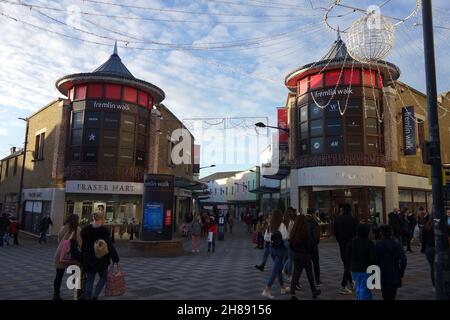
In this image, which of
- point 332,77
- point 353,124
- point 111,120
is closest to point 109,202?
point 111,120

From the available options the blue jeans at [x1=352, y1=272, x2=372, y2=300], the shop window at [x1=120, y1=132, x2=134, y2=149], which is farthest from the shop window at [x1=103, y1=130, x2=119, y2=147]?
the blue jeans at [x1=352, y1=272, x2=372, y2=300]

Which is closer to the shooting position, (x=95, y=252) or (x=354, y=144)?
(x=95, y=252)

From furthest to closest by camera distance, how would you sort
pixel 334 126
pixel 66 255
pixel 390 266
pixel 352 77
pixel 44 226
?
pixel 352 77 < pixel 334 126 < pixel 44 226 < pixel 66 255 < pixel 390 266

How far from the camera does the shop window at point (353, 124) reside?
2078cm

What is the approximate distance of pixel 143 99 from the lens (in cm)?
2378

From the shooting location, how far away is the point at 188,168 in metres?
36.6

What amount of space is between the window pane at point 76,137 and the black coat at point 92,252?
55.7ft

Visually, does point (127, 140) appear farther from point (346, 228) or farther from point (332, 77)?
point (346, 228)

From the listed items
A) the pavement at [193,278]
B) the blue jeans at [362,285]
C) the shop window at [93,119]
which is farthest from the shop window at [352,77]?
the blue jeans at [362,285]

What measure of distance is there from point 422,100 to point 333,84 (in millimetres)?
8348

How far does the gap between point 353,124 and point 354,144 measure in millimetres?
1072

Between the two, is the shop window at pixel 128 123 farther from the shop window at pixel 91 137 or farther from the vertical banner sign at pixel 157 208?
the vertical banner sign at pixel 157 208

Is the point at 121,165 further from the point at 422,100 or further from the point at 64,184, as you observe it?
the point at 422,100
